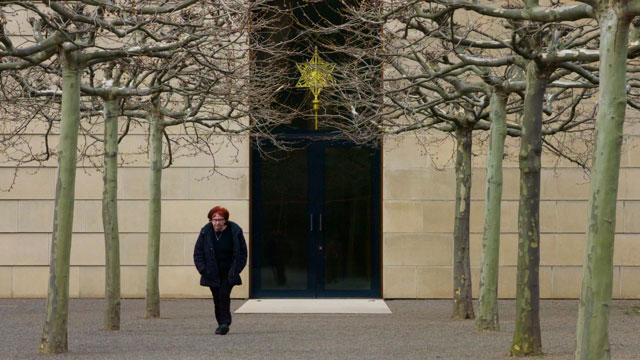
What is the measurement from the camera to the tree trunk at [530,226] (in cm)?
1345

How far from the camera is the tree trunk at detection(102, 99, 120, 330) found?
17734 millimetres

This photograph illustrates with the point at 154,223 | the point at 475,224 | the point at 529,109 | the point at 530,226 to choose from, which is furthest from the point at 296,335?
the point at 475,224

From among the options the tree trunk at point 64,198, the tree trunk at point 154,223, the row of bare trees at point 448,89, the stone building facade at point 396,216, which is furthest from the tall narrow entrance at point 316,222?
the tree trunk at point 64,198

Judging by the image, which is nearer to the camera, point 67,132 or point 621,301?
point 67,132

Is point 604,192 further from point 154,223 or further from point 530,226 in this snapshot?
point 154,223

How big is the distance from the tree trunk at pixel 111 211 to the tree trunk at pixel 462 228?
5.65 metres

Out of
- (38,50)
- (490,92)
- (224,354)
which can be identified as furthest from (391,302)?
(38,50)

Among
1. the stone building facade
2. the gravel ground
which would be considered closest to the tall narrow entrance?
the stone building facade

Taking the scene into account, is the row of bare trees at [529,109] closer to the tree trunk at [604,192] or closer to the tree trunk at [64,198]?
the tree trunk at [604,192]

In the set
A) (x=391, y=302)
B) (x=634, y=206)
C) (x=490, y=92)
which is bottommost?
(x=391, y=302)

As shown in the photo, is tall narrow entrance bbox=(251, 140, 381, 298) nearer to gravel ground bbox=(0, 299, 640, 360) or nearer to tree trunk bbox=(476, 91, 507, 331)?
gravel ground bbox=(0, 299, 640, 360)

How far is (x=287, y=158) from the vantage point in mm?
27078

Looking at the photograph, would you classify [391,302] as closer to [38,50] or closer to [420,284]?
[420,284]

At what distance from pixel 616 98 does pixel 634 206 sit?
17.3 metres
